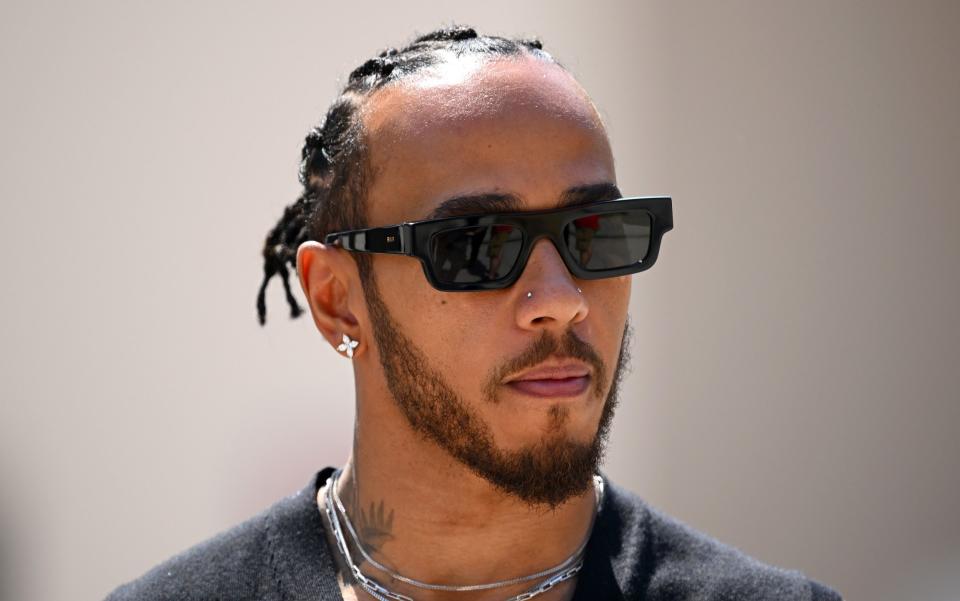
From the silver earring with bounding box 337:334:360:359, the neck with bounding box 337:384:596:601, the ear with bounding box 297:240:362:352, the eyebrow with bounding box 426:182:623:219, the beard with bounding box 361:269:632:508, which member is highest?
the eyebrow with bounding box 426:182:623:219

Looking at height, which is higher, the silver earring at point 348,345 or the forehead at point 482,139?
the forehead at point 482,139

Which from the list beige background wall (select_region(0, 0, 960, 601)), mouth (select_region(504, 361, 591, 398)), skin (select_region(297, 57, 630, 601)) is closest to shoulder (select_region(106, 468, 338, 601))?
skin (select_region(297, 57, 630, 601))

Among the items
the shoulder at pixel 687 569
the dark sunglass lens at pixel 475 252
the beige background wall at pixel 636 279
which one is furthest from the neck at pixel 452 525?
the beige background wall at pixel 636 279

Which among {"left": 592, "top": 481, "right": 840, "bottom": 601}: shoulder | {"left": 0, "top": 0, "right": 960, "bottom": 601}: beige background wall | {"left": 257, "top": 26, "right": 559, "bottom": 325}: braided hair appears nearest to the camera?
{"left": 592, "top": 481, "right": 840, "bottom": 601}: shoulder

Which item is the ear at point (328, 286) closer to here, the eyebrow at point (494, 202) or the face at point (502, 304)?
the face at point (502, 304)

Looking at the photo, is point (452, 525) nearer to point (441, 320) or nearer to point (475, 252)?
point (441, 320)

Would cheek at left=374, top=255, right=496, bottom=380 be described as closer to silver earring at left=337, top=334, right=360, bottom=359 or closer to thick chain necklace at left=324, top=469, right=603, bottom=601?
silver earring at left=337, top=334, right=360, bottom=359

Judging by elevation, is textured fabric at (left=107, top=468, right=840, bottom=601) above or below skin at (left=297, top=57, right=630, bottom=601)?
below

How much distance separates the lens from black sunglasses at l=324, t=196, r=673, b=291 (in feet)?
7.05

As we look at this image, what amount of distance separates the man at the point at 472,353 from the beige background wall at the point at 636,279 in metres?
1.56

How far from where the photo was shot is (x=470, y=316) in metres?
2.18

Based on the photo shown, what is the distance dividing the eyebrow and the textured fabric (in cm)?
70

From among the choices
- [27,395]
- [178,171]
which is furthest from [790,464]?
[27,395]

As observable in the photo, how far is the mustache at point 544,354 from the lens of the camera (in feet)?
6.98
